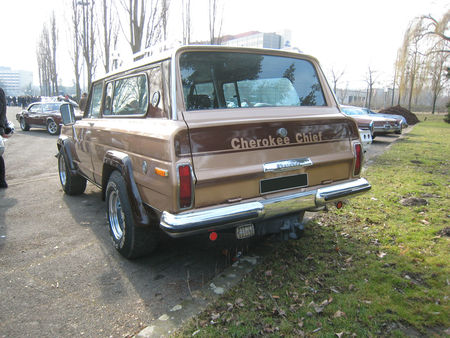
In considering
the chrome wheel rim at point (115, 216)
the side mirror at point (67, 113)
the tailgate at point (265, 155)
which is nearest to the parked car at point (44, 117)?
the side mirror at point (67, 113)

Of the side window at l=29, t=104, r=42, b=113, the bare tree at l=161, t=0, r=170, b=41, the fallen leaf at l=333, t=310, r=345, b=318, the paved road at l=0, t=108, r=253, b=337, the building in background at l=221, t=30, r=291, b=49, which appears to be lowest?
the paved road at l=0, t=108, r=253, b=337

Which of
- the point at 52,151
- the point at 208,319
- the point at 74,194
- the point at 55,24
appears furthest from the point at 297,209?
the point at 55,24

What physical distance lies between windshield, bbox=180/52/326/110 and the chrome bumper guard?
3.14ft

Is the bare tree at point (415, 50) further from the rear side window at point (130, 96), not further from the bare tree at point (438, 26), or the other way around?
the rear side window at point (130, 96)

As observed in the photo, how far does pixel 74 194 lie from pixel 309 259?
4.49 metres

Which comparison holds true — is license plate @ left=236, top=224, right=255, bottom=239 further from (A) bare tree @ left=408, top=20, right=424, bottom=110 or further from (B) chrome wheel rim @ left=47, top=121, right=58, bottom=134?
(A) bare tree @ left=408, top=20, right=424, bottom=110

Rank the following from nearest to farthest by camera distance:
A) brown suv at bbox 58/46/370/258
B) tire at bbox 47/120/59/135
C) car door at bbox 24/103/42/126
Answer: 1. brown suv at bbox 58/46/370/258
2. tire at bbox 47/120/59/135
3. car door at bbox 24/103/42/126

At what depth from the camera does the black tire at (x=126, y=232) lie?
10.7 ft

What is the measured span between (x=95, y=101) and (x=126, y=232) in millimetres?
2501

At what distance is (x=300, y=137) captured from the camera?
3.14m

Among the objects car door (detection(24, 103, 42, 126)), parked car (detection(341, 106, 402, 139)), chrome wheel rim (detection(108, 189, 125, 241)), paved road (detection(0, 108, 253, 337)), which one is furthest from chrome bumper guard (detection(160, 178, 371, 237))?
car door (detection(24, 103, 42, 126))

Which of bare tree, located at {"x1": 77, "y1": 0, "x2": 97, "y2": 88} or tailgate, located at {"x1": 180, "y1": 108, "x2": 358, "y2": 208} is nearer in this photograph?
tailgate, located at {"x1": 180, "y1": 108, "x2": 358, "y2": 208}

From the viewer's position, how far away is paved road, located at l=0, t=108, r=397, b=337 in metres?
2.60

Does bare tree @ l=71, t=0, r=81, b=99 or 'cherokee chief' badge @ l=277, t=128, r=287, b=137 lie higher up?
bare tree @ l=71, t=0, r=81, b=99
